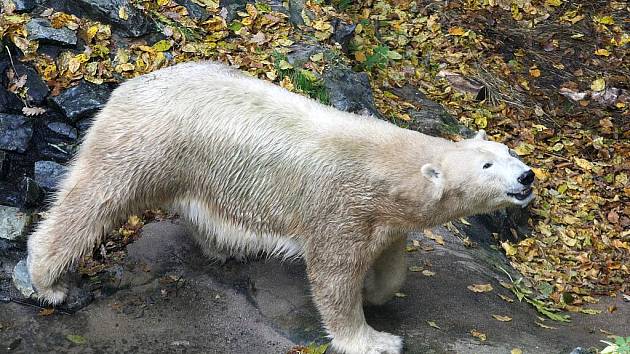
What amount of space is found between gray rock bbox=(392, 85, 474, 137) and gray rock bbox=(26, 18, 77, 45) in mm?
4303

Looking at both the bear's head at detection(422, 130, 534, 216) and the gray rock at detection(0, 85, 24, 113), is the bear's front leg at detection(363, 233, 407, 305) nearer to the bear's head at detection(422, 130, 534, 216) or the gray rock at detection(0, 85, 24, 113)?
the bear's head at detection(422, 130, 534, 216)

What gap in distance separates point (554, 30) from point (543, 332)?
8.04 meters

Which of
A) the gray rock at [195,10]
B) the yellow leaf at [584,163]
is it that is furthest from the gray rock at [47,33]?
the yellow leaf at [584,163]

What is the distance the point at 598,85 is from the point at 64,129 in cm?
860

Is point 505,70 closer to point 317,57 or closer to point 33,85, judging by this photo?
point 317,57

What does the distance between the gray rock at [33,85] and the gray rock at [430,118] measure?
454cm

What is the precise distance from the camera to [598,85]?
12.5 m

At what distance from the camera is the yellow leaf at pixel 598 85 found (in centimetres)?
1247

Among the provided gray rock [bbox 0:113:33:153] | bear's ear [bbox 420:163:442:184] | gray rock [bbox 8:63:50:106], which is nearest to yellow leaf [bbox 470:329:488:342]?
bear's ear [bbox 420:163:442:184]

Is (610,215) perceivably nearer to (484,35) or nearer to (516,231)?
(516,231)

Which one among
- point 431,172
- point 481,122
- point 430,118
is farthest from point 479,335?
point 481,122

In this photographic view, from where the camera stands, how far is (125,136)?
611 centimetres

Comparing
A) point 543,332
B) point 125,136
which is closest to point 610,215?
point 543,332

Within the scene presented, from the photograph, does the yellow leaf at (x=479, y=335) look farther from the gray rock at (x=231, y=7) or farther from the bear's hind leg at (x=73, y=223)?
the gray rock at (x=231, y=7)
